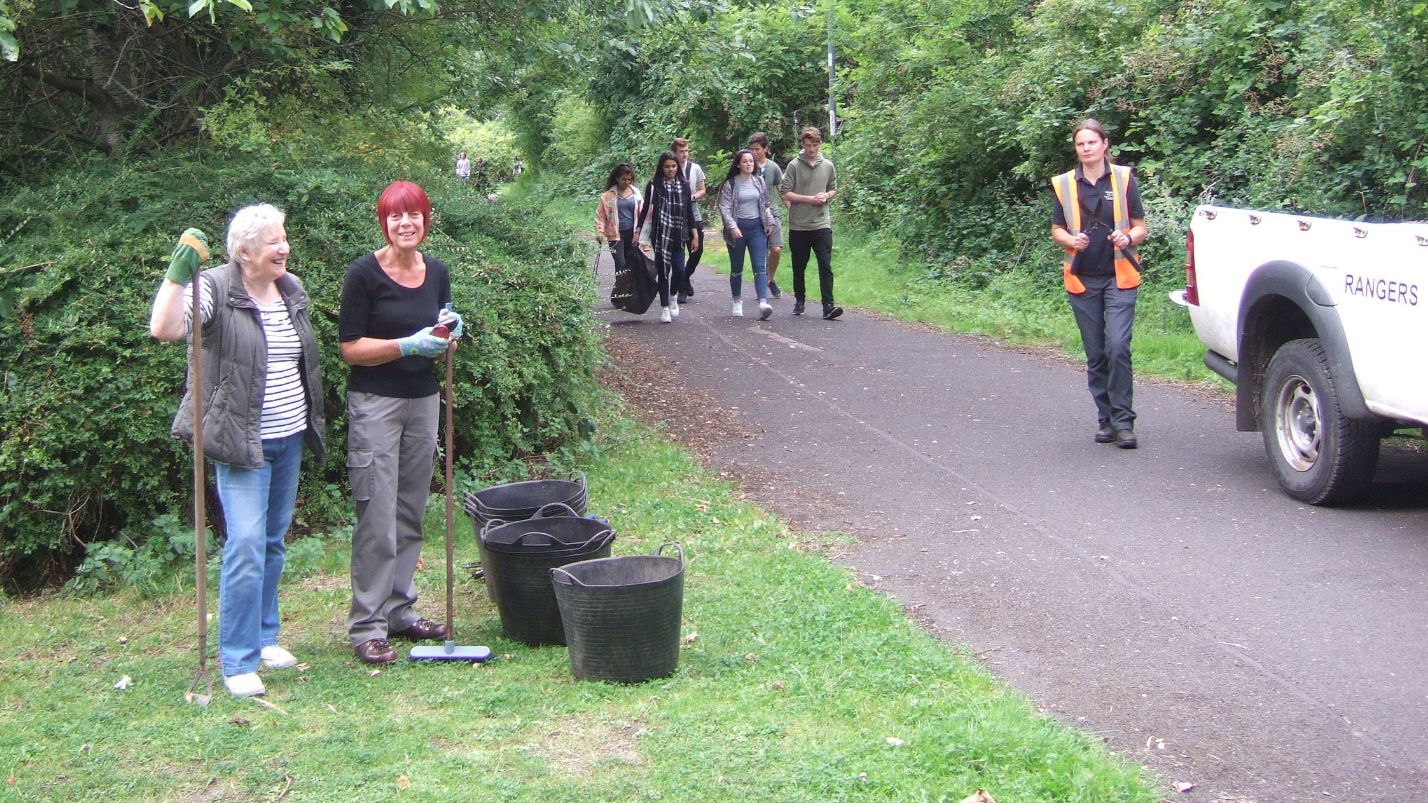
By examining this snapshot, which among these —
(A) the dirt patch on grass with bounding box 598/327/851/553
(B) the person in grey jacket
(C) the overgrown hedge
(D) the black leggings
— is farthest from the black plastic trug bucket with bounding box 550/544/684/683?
(D) the black leggings

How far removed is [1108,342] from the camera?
8523 mm

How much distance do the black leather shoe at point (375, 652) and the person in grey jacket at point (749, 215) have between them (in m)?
9.55

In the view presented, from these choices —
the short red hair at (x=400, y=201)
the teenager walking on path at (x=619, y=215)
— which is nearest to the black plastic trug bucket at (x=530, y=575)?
the short red hair at (x=400, y=201)

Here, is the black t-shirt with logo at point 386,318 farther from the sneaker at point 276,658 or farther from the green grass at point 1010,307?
the green grass at point 1010,307

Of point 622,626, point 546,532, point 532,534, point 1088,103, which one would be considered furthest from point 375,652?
point 1088,103

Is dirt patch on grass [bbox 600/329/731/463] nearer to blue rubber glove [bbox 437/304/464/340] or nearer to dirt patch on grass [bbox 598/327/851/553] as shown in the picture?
dirt patch on grass [bbox 598/327/851/553]

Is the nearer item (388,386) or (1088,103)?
(388,386)

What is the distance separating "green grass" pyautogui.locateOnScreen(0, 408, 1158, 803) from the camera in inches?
162

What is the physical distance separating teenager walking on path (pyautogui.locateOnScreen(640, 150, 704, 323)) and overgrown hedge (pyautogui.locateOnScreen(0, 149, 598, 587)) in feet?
15.0

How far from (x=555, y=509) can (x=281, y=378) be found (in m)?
1.37

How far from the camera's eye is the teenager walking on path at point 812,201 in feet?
46.7

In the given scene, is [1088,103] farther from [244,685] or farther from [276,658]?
[244,685]

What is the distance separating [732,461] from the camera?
866cm

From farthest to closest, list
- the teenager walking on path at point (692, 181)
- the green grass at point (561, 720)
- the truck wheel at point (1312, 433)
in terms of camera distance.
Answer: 1. the teenager walking on path at point (692, 181)
2. the truck wheel at point (1312, 433)
3. the green grass at point (561, 720)
